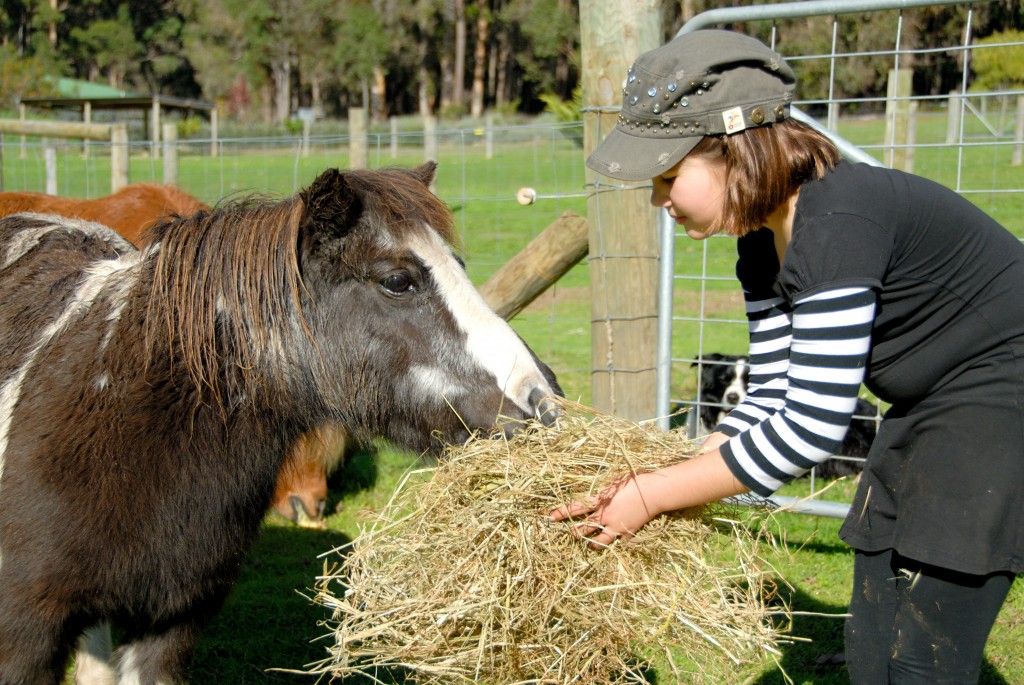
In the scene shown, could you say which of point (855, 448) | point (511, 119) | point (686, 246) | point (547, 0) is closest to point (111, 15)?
point (547, 0)

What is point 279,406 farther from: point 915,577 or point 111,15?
point 111,15

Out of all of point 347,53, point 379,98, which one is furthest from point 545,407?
point 379,98

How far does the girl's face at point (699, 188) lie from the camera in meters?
1.96

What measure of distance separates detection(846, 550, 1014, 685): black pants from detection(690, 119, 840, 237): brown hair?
3.08 ft

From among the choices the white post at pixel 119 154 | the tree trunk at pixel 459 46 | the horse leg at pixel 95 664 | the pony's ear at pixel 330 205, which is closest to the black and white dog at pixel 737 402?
the pony's ear at pixel 330 205

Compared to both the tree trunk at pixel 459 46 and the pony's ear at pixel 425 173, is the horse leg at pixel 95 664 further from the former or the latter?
the tree trunk at pixel 459 46

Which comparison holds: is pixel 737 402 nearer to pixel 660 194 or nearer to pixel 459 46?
pixel 660 194

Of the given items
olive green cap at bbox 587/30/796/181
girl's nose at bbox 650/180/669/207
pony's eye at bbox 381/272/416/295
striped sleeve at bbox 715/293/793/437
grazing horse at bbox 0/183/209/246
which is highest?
olive green cap at bbox 587/30/796/181

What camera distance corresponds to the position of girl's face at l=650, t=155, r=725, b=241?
6.44 ft

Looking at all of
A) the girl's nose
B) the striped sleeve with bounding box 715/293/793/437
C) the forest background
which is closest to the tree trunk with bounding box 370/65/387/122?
the forest background

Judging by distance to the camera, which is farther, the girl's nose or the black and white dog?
the black and white dog

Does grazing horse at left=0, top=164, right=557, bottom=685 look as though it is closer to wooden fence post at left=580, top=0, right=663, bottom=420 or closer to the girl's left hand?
the girl's left hand

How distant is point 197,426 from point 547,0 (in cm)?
5495

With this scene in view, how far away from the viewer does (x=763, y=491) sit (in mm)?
1933
